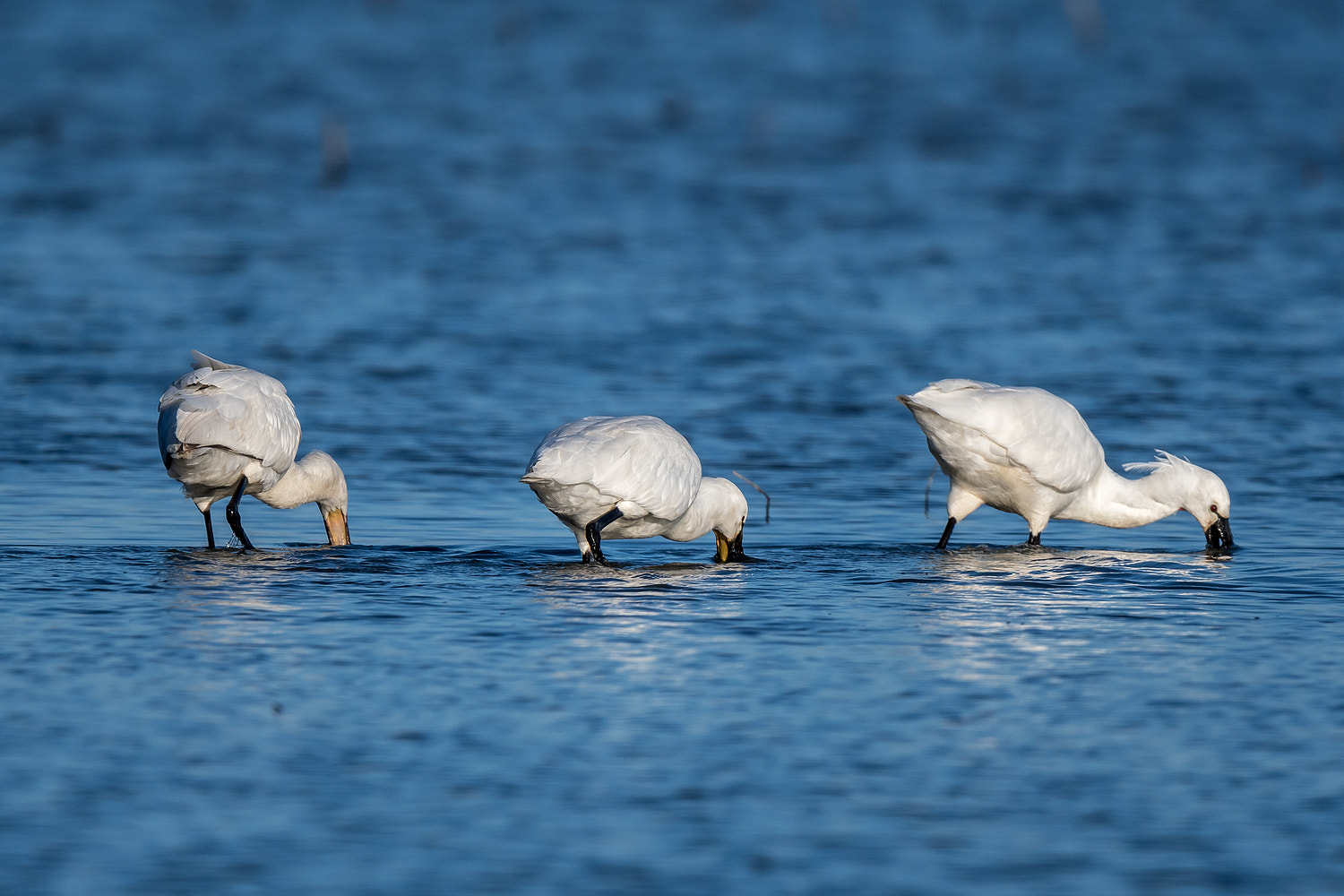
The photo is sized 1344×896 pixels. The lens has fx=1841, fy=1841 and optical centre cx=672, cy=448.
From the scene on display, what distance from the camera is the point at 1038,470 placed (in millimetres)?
9859

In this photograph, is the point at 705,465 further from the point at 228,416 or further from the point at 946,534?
the point at 228,416

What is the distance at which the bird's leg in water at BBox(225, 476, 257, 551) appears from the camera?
9727 mm

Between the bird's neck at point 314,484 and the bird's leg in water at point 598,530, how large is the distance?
1751 millimetres

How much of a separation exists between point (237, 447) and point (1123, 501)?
16.1 feet

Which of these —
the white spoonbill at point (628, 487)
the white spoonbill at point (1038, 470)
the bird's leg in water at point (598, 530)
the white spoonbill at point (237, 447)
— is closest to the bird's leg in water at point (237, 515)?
the white spoonbill at point (237, 447)

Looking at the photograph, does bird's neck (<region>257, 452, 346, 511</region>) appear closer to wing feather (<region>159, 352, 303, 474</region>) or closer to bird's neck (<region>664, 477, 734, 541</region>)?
wing feather (<region>159, 352, 303, 474</region>)

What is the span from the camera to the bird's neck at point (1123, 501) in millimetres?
10391

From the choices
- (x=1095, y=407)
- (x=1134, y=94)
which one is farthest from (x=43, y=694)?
(x=1134, y=94)

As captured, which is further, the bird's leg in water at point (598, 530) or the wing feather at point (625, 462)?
the bird's leg in water at point (598, 530)

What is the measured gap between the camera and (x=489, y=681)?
6660 mm

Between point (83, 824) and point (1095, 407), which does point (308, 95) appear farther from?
point (83, 824)

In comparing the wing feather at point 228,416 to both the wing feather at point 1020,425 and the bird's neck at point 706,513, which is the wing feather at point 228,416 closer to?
the bird's neck at point 706,513

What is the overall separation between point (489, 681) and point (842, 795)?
1.66 meters

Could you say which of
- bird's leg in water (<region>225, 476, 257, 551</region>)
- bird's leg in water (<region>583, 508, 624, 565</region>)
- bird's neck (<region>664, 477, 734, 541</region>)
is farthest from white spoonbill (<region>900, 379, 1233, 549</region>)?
bird's leg in water (<region>225, 476, 257, 551</region>)
